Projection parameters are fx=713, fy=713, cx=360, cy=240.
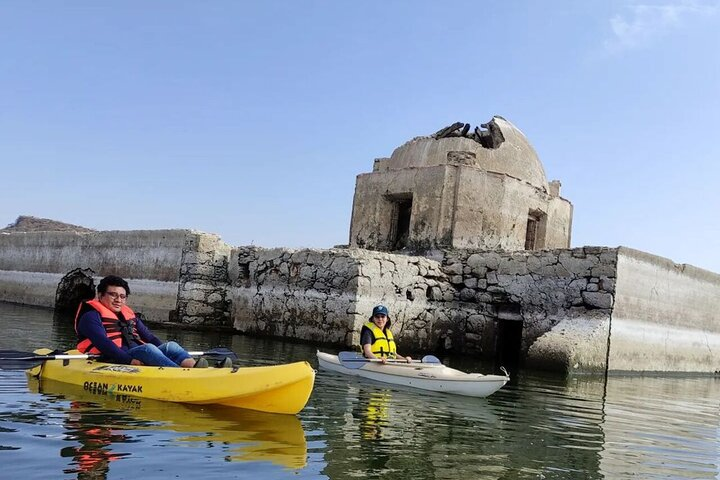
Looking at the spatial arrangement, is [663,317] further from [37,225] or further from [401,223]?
[37,225]

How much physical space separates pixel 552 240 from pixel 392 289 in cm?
662

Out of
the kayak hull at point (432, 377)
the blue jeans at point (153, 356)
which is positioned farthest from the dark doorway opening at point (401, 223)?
the blue jeans at point (153, 356)

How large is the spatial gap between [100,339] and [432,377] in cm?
383

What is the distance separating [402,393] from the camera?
8227mm

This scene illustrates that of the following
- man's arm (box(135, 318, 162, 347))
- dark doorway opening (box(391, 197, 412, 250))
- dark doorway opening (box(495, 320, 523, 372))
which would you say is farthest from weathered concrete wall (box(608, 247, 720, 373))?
man's arm (box(135, 318, 162, 347))

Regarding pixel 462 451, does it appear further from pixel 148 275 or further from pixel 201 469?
pixel 148 275

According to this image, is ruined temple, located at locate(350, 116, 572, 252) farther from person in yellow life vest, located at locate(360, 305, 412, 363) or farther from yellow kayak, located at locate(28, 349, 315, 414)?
yellow kayak, located at locate(28, 349, 315, 414)

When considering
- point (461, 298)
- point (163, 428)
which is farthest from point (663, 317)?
point (163, 428)

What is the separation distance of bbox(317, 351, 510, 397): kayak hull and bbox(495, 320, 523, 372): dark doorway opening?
207 inches

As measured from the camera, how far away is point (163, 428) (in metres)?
5.25

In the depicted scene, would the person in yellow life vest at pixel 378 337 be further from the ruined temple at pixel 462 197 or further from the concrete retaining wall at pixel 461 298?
the ruined temple at pixel 462 197

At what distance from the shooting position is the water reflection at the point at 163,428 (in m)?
4.46

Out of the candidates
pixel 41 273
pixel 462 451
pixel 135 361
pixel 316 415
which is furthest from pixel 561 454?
pixel 41 273

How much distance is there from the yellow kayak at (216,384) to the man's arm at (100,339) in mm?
143
